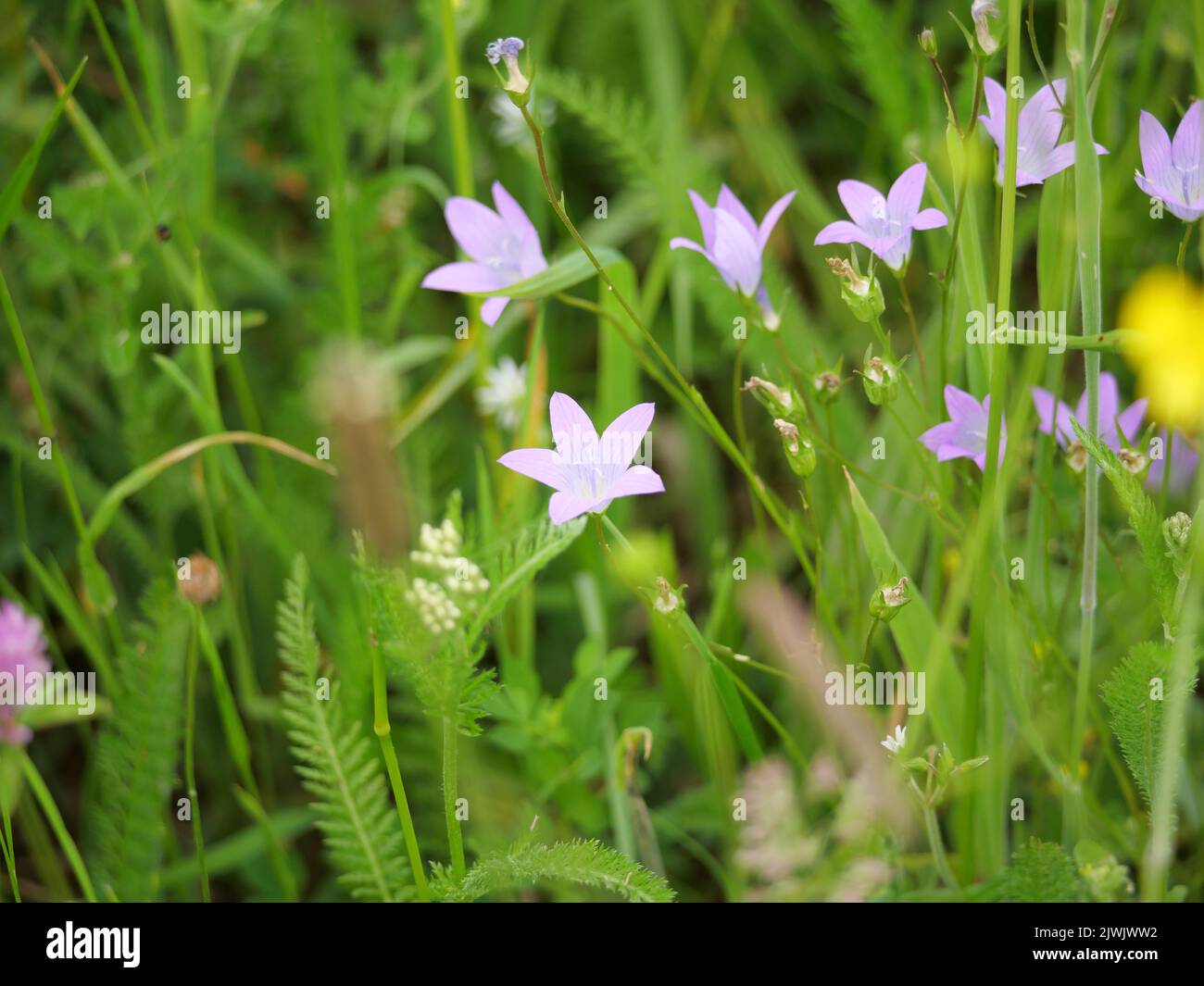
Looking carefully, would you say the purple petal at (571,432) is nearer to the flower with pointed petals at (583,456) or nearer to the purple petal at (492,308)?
the flower with pointed petals at (583,456)

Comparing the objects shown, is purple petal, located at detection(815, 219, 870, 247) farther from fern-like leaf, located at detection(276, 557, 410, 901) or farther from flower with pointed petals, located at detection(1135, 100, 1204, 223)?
fern-like leaf, located at detection(276, 557, 410, 901)

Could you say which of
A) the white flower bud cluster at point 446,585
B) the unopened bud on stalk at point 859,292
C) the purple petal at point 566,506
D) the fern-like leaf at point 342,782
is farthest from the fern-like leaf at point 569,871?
the unopened bud on stalk at point 859,292

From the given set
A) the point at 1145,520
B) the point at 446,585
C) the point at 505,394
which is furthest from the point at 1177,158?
the point at 505,394

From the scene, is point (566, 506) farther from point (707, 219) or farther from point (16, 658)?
point (16, 658)

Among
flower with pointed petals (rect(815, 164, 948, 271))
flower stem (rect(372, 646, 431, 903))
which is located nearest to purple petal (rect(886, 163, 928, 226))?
flower with pointed petals (rect(815, 164, 948, 271))

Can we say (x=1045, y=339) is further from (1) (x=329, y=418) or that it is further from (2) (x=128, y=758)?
(2) (x=128, y=758)
